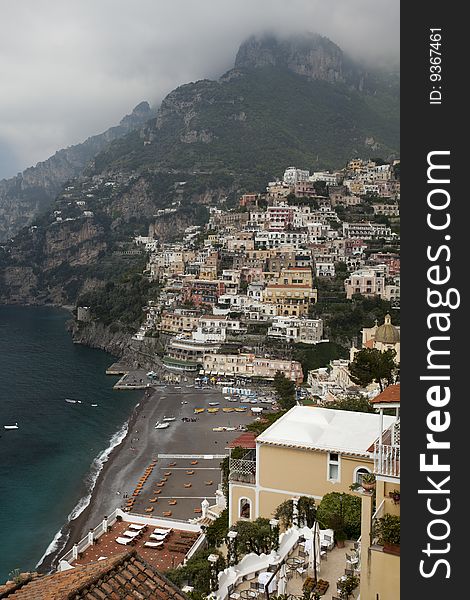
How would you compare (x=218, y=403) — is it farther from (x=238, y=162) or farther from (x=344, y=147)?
(x=344, y=147)

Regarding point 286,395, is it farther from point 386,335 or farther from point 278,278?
point 278,278

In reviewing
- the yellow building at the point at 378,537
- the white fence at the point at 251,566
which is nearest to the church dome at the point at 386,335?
the white fence at the point at 251,566

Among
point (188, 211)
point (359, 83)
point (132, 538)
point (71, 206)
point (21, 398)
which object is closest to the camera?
point (132, 538)

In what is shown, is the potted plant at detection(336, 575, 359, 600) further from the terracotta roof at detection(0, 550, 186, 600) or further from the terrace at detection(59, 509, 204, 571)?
the terrace at detection(59, 509, 204, 571)

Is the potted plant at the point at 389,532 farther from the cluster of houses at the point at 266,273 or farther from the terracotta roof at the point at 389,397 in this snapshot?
the cluster of houses at the point at 266,273

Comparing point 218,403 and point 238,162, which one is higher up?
point 238,162

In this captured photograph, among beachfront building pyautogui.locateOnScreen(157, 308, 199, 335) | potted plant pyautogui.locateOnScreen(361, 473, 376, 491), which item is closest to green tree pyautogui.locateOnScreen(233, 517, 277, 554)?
potted plant pyautogui.locateOnScreen(361, 473, 376, 491)

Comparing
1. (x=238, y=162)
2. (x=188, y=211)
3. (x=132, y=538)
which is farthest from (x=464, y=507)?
(x=238, y=162)

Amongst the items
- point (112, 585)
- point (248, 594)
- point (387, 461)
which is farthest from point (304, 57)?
point (112, 585)
